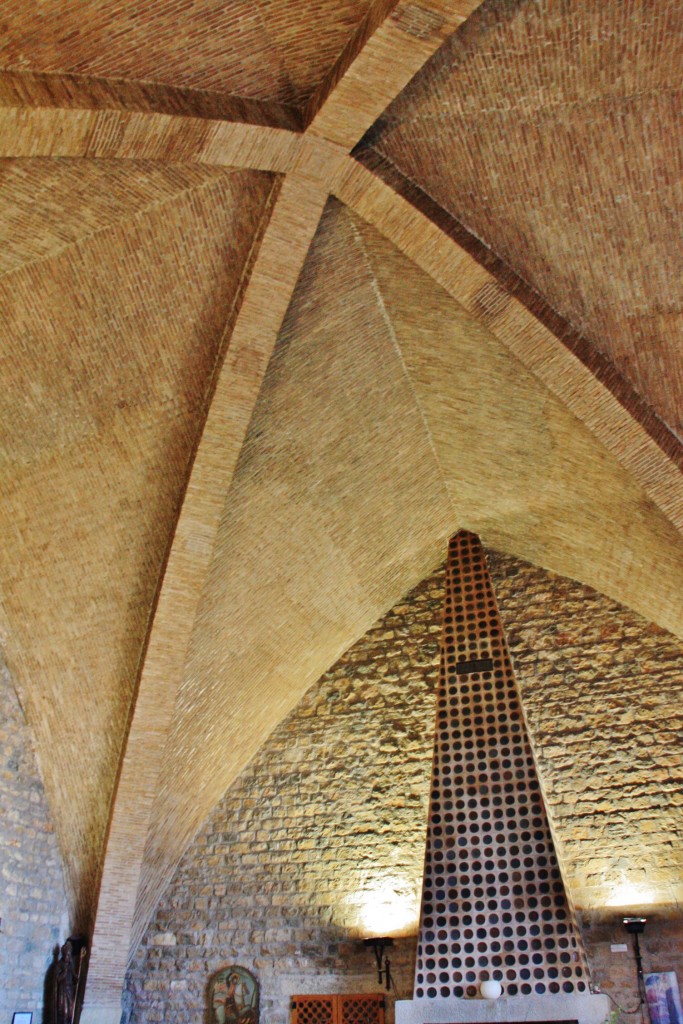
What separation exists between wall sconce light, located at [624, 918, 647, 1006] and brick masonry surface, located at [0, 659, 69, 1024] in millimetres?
4136

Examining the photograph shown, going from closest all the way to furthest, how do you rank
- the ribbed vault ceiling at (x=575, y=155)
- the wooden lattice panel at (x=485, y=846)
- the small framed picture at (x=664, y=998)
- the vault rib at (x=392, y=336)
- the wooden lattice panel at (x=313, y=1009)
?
the ribbed vault ceiling at (x=575, y=155), the vault rib at (x=392, y=336), the small framed picture at (x=664, y=998), the wooden lattice panel at (x=485, y=846), the wooden lattice panel at (x=313, y=1009)

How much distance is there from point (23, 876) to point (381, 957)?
273cm

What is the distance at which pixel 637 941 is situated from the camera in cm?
718

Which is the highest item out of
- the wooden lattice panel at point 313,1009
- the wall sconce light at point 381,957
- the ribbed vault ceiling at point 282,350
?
the ribbed vault ceiling at point 282,350

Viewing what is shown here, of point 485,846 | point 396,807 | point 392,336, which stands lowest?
point 485,846

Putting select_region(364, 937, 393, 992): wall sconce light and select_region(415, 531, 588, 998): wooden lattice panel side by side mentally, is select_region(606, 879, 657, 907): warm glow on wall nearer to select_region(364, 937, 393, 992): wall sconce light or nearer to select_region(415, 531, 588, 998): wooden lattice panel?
select_region(415, 531, 588, 998): wooden lattice panel

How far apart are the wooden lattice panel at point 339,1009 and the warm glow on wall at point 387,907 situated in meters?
0.47

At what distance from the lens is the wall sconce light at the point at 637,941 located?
7.09 metres

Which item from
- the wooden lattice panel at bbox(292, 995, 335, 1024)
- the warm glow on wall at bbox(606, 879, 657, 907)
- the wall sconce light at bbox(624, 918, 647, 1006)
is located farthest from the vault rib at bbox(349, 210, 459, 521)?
the wooden lattice panel at bbox(292, 995, 335, 1024)

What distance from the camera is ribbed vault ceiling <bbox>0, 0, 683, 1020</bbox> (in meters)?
5.53

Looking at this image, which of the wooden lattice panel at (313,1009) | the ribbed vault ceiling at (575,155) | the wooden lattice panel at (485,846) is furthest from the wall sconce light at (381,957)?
the ribbed vault ceiling at (575,155)

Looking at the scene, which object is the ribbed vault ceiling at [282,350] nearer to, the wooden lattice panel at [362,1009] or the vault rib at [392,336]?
the vault rib at [392,336]

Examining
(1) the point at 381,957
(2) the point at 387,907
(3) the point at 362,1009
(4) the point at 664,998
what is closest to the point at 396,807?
(2) the point at 387,907

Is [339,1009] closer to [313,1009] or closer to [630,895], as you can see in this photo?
[313,1009]
